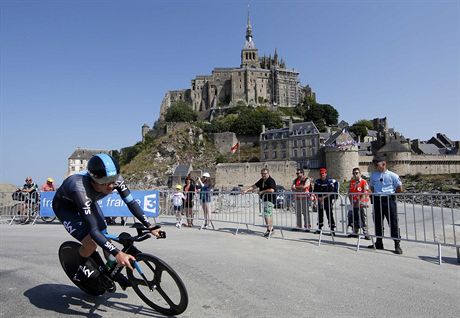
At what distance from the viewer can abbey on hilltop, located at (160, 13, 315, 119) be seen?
101125 mm

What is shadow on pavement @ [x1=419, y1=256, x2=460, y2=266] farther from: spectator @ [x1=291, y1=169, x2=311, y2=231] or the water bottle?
the water bottle

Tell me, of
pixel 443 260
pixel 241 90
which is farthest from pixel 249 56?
pixel 443 260

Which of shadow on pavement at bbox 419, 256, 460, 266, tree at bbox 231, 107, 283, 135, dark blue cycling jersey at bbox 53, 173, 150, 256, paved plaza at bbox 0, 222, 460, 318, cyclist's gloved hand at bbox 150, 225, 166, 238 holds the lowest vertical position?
shadow on pavement at bbox 419, 256, 460, 266

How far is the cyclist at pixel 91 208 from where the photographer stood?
310cm

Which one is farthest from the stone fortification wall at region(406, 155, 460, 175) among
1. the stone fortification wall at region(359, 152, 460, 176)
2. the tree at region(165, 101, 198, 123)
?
the tree at region(165, 101, 198, 123)

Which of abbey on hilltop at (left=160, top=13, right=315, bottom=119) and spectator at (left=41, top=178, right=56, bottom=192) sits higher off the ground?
abbey on hilltop at (left=160, top=13, right=315, bottom=119)

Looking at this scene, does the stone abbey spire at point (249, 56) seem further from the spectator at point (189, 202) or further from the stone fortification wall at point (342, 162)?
the spectator at point (189, 202)

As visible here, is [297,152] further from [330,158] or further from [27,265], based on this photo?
[27,265]

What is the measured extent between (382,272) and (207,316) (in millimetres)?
3106

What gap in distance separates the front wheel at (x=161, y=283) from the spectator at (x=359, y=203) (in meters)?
4.92

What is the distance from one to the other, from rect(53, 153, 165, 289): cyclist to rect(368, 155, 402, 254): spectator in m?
5.23

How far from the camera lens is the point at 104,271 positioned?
11.6ft

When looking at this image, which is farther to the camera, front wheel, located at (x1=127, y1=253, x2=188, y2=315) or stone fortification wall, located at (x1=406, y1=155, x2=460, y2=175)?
stone fortification wall, located at (x1=406, y1=155, x2=460, y2=175)

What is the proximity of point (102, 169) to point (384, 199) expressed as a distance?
19.1ft
